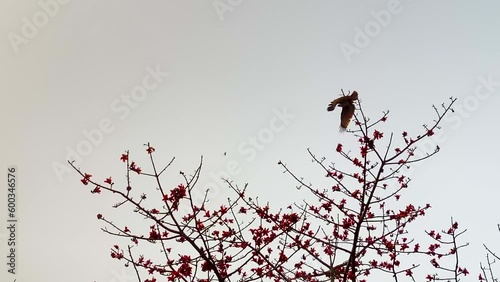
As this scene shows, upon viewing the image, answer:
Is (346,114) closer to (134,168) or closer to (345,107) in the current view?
(345,107)

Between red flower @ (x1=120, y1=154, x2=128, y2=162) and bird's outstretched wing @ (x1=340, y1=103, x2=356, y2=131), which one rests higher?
bird's outstretched wing @ (x1=340, y1=103, x2=356, y2=131)

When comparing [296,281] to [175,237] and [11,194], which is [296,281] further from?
[11,194]

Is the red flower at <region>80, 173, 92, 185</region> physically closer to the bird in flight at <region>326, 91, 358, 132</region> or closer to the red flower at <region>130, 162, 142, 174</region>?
the red flower at <region>130, 162, 142, 174</region>

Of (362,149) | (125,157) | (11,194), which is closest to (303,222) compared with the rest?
(362,149)

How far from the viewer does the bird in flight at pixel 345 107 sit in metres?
3.67

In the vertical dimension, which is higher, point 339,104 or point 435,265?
point 339,104

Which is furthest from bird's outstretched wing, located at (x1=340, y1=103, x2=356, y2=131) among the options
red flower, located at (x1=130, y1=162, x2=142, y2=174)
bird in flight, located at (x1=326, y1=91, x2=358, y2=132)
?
red flower, located at (x1=130, y1=162, x2=142, y2=174)

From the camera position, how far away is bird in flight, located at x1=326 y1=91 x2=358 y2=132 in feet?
12.0

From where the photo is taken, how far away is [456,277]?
384cm

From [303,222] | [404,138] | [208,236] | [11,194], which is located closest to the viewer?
[208,236]

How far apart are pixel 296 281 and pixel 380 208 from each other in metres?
1.06

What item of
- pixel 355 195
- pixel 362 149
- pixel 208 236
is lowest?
pixel 208 236

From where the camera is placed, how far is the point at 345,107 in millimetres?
3752

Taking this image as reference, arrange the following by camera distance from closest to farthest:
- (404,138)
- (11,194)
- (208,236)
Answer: (208,236) < (404,138) < (11,194)
